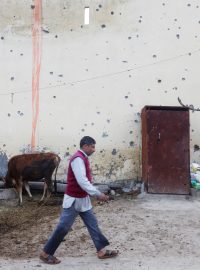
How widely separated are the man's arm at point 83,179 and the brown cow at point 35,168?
4276 mm

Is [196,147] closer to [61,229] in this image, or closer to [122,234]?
[122,234]

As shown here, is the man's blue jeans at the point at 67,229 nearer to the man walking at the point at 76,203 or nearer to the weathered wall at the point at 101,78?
the man walking at the point at 76,203

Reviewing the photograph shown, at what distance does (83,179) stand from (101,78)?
5.53 meters

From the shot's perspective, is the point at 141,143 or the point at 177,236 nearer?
the point at 177,236

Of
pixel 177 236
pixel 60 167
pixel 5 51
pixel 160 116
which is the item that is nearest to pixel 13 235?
pixel 177 236

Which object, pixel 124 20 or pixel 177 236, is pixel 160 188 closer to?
pixel 177 236

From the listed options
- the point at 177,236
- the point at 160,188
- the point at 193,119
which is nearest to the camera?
the point at 177,236

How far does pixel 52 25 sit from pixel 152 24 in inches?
92.4

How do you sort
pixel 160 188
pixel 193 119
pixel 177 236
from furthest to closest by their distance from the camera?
pixel 193 119
pixel 160 188
pixel 177 236

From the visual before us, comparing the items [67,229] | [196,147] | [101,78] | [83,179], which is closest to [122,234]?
[67,229]

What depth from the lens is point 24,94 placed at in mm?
11125

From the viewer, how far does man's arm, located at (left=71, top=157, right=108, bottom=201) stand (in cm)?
581

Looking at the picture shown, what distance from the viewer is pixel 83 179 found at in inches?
231

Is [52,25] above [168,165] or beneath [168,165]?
above
